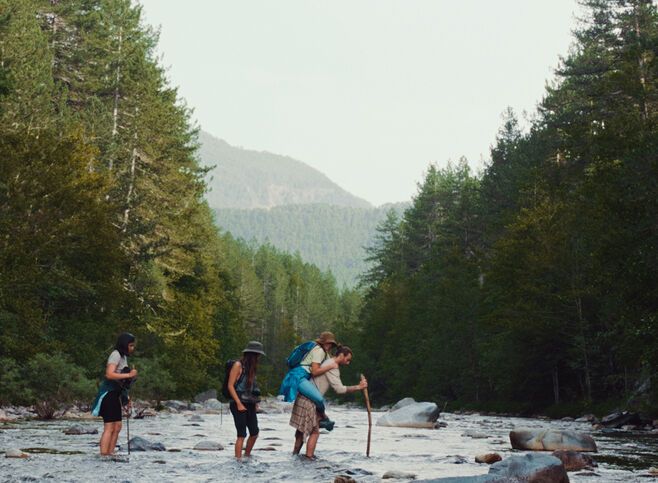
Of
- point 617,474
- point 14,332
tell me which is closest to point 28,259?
point 14,332

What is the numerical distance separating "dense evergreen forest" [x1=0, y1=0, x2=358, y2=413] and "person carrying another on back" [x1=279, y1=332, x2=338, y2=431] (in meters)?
14.8

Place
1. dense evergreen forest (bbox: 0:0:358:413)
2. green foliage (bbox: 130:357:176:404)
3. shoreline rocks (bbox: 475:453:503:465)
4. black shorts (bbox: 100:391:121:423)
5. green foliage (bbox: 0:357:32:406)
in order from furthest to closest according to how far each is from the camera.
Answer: green foliage (bbox: 130:357:176:404), dense evergreen forest (bbox: 0:0:358:413), green foliage (bbox: 0:357:32:406), shoreline rocks (bbox: 475:453:503:465), black shorts (bbox: 100:391:121:423)

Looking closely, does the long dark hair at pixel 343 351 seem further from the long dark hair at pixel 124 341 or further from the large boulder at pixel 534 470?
the large boulder at pixel 534 470

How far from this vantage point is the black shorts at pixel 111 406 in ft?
44.2

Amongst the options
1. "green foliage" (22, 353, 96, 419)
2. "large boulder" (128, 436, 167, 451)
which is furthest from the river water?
"green foliage" (22, 353, 96, 419)

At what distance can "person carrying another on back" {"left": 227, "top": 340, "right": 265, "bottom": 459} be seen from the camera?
1399 cm

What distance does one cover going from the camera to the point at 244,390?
558 inches

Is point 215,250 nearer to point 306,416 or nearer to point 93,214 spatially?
point 93,214

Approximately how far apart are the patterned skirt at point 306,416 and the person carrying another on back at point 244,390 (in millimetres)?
716

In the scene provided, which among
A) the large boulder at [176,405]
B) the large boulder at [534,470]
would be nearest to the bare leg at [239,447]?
the large boulder at [534,470]

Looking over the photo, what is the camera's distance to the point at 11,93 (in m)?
35.3

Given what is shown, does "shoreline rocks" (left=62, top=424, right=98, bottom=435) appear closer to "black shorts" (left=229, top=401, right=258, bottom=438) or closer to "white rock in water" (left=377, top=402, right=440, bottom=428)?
"black shorts" (left=229, top=401, right=258, bottom=438)

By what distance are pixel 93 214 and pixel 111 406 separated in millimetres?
21727

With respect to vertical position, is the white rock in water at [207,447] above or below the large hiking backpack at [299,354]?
below
